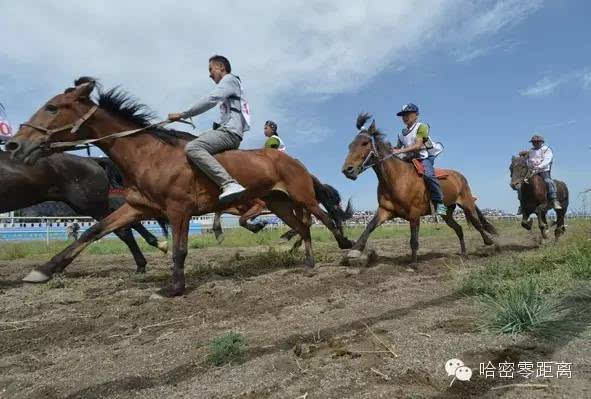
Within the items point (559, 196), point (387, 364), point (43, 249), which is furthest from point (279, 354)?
point (559, 196)

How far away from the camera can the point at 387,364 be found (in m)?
2.66

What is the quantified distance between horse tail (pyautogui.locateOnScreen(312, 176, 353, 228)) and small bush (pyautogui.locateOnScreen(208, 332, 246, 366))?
5.29 m

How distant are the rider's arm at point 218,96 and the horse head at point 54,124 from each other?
123cm

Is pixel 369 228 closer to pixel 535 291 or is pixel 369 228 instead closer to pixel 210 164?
pixel 210 164

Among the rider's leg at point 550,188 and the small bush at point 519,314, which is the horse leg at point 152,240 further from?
the rider's leg at point 550,188

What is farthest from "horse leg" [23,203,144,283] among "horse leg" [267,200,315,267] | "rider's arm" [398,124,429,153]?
"rider's arm" [398,124,429,153]

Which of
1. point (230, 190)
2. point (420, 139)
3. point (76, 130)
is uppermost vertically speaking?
point (420, 139)

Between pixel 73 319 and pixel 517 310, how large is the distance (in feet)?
12.8

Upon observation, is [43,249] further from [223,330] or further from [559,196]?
[559,196]

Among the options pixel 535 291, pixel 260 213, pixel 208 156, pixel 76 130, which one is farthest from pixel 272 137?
pixel 535 291

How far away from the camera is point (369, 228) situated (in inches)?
287

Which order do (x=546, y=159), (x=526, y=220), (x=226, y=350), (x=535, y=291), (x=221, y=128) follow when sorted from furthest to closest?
(x=526, y=220) → (x=546, y=159) → (x=221, y=128) → (x=535, y=291) → (x=226, y=350)

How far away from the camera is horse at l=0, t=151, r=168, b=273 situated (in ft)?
22.0

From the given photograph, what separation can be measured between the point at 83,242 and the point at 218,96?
8.09 ft
